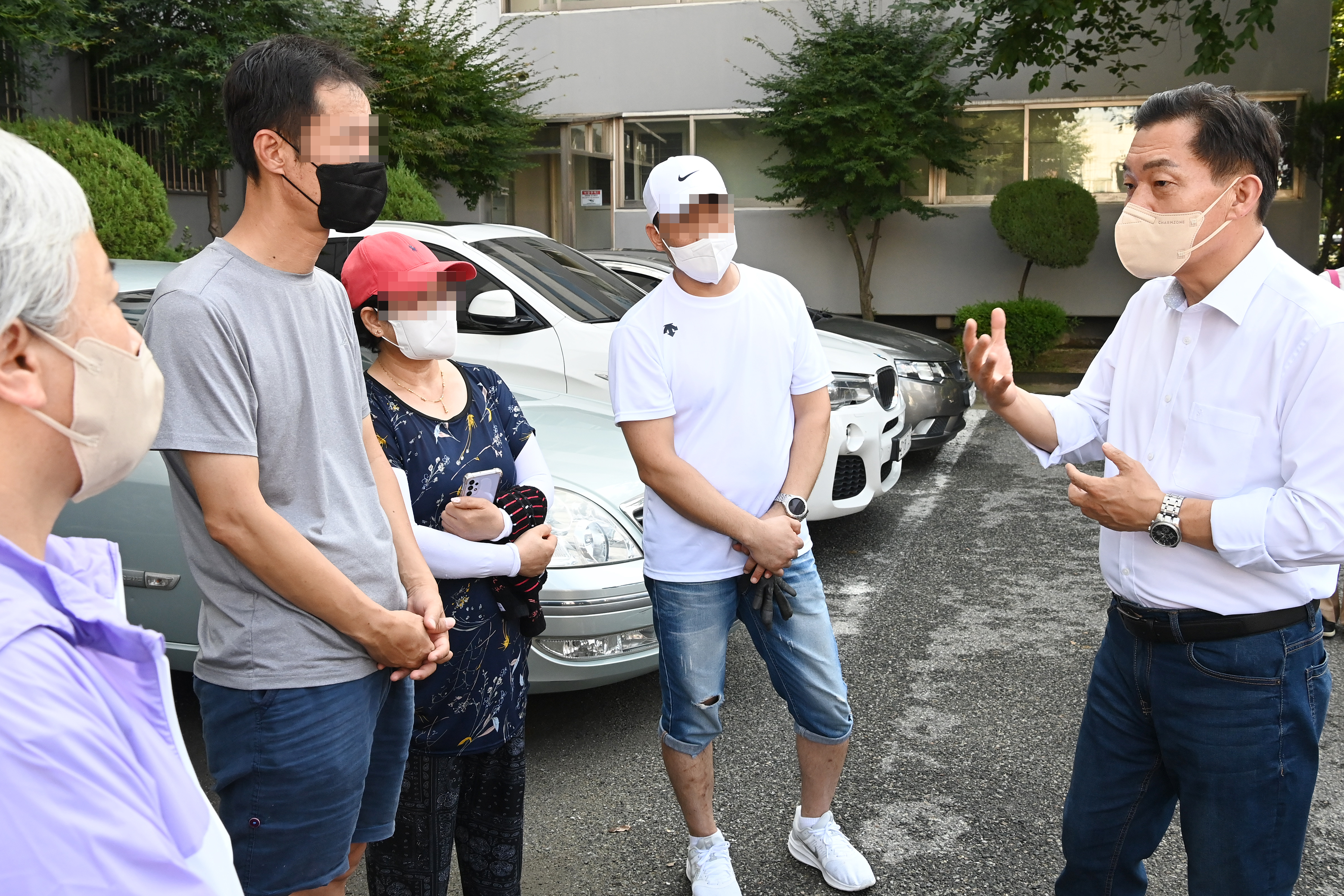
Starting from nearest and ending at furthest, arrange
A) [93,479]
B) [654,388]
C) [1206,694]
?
[93,479] → [1206,694] → [654,388]

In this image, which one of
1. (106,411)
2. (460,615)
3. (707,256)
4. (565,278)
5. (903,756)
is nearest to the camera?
(106,411)

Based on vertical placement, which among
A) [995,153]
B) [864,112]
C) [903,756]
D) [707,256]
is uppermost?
Answer: [864,112]

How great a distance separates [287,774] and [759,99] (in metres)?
15.5

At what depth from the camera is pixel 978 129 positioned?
15.5 metres

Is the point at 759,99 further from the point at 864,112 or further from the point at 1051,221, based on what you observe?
the point at 1051,221

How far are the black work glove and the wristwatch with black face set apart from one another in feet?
0.58

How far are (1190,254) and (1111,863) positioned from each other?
131 cm

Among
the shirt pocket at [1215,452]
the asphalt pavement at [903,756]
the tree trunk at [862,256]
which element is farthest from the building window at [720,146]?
the shirt pocket at [1215,452]

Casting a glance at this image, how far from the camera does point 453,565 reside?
2.42 metres

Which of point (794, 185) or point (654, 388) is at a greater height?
point (794, 185)

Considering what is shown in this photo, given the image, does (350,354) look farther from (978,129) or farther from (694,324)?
(978,129)

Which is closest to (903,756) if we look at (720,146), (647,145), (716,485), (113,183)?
(716,485)

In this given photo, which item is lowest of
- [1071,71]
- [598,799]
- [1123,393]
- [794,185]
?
[598,799]

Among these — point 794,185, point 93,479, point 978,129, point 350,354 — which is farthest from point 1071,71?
point 93,479
